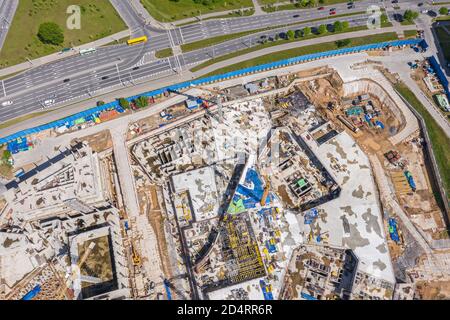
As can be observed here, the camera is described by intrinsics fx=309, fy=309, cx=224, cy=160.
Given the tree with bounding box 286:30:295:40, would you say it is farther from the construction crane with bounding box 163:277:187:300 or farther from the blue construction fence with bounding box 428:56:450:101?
the construction crane with bounding box 163:277:187:300

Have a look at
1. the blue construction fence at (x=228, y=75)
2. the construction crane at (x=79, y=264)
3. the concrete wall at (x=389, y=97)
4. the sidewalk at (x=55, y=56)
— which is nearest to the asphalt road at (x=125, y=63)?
the sidewalk at (x=55, y=56)

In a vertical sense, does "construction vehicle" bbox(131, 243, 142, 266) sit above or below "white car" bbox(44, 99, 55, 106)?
below

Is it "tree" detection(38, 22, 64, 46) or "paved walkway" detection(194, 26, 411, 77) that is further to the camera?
"paved walkway" detection(194, 26, 411, 77)

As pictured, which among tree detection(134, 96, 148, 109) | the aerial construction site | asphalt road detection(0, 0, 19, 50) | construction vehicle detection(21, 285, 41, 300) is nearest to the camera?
construction vehicle detection(21, 285, 41, 300)

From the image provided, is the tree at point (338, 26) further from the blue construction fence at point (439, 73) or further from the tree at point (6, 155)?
the tree at point (6, 155)

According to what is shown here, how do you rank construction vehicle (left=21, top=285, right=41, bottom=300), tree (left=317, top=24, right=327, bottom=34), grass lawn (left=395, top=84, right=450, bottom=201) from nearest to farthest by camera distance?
construction vehicle (left=21, top=285, right=41, bottom=300), grass lawn (left=395, top=84, right=450, bottom=201), tree (left=317, top=24, right=327, bottom=34)

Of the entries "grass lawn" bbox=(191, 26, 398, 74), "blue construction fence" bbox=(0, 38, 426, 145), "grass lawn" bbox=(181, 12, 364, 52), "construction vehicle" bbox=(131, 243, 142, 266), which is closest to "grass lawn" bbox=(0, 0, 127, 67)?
"grass lawn" bbox=(181, 12, 364, 52)

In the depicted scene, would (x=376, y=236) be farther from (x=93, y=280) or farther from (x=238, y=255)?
(x=93, y=280)
